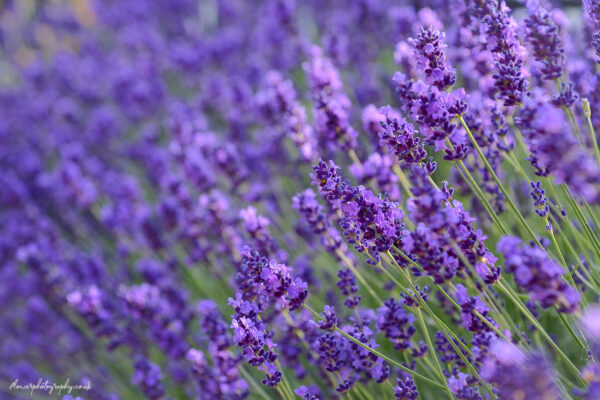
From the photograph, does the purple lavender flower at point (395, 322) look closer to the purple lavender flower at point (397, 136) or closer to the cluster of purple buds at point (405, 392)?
the cluster of purple buds at point (405, 392)

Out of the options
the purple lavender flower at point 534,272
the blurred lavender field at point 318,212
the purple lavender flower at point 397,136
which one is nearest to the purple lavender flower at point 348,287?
the blurred lavender field at point 318,212

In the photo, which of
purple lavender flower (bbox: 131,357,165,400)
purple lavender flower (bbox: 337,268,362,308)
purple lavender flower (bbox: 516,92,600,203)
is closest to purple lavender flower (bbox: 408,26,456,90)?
purple lavender flower (bbox: 516,92,600,203)

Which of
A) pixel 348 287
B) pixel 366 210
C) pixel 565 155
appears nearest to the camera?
pixel 565 155

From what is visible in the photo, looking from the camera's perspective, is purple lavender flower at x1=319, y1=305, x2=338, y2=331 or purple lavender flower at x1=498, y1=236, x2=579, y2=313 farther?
purple lavender flower at x1=319, y1=305, x2=338, y2=331

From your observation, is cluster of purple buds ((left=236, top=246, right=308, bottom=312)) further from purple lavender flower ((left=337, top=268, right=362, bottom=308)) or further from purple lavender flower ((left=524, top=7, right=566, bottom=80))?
purple lavender flower ((left=524, top=7, right=566, bottom=80))

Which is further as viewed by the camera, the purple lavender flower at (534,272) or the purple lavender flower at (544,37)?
the purple lavender flower at (544,37)

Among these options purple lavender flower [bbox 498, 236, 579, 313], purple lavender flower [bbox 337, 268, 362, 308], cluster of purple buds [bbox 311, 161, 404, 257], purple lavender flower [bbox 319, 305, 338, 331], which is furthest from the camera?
purple lavender flower [bbox 337, 268, 362, 308]

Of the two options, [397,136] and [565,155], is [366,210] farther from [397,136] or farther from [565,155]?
[565,155]

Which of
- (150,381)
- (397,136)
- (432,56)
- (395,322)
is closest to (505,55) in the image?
(432,56)

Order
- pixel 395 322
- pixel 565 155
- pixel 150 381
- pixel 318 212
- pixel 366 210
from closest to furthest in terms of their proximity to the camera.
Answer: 1. pixel 565 155
2. pixel 366 210
3. pixel 395 322
4. pixel 318 212
5. pixel 150 381

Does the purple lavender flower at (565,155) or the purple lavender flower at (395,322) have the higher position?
the purple lavender flower at (395,322)
